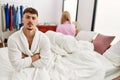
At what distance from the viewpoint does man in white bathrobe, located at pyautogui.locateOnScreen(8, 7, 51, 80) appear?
1.63 meters

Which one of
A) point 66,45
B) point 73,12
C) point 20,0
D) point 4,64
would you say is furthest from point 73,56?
point 20,0

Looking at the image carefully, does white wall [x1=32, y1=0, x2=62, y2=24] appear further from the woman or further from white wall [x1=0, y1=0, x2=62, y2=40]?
the woman

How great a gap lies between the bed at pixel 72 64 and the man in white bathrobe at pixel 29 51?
12 cm

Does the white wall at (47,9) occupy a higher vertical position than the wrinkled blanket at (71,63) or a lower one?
higher

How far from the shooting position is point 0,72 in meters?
1.76

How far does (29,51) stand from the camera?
1757 millimetres

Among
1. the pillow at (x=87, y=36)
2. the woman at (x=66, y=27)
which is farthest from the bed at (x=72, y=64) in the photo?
the woman at (x=66, y=27)

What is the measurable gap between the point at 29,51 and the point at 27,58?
90 mm

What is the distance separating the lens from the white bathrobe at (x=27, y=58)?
1.60 metres

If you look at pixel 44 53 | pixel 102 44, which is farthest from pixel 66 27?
pixel 44 53

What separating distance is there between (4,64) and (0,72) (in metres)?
0.24

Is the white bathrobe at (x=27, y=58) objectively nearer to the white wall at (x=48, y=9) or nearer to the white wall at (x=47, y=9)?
the white wall at (x=47, y=9)

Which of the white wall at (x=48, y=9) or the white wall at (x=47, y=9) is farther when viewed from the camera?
the white wall at (x=48, y=9)

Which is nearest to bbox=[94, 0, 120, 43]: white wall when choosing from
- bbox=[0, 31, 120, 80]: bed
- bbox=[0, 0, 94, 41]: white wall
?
bbox=[0, 0, 94, 41]: white wall
